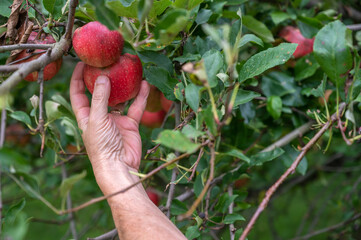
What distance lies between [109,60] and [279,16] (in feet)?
2.08

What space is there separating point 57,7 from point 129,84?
0.25m

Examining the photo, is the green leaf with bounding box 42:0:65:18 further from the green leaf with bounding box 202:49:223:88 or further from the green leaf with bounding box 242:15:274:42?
the green leaf with bounding box 242:15:274:42

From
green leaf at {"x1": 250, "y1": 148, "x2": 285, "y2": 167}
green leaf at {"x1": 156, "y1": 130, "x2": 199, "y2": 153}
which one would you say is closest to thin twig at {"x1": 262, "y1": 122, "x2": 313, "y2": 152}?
green leaf at {"x1": 250, "y1": 148, "x2": 285, "y2": 167}

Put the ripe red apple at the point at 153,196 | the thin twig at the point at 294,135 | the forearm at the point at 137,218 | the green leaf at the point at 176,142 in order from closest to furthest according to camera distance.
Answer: the green leaf at the point at 176,142 → the forearm at the point at 137,218 → the thin twig at the point at 294,135 → the ripe red apple at the point at 153,196

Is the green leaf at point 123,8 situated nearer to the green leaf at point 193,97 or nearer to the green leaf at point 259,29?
the green leaf at point 193,97

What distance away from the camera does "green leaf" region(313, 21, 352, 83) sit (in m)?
0.87

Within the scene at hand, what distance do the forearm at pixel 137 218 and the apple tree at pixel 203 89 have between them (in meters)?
0.06

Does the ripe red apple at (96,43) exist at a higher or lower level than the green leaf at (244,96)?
higher

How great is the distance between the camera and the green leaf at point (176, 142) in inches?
22.9

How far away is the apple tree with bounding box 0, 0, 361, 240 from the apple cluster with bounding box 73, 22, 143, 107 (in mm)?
21

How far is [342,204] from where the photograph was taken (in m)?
1.88

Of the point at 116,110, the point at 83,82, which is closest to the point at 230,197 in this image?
the point at 116,110

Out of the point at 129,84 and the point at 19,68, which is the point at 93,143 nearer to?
the point at 129,84

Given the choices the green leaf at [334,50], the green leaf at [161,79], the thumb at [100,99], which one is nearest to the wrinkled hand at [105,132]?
the thumb at [100,99]
